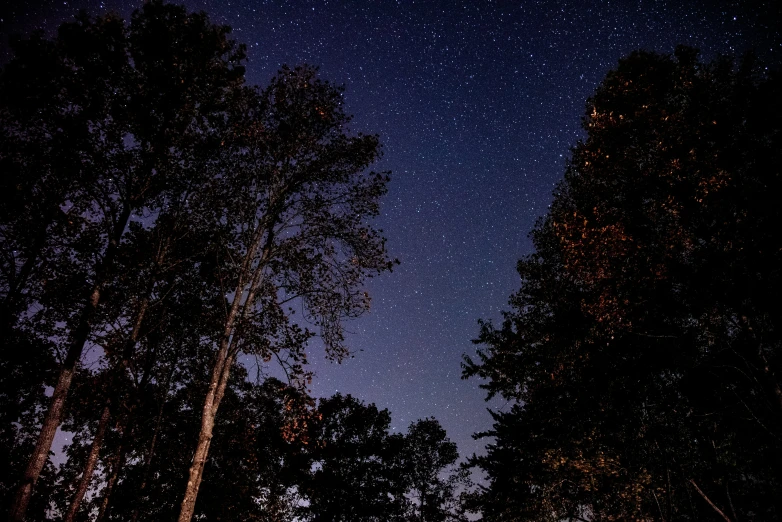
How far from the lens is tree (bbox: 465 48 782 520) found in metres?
10.3

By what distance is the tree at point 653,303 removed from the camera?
10.3 meters

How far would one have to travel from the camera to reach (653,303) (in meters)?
12.0

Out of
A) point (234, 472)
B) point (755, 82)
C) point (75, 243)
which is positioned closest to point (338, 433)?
point (234, 472)

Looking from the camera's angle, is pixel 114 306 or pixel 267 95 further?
pixel 114 306

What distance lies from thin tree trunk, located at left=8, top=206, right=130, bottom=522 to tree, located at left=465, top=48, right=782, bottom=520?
45.1 ft

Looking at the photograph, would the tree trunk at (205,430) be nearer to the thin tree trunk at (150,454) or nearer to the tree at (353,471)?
the thin tree trunk at (150,454)

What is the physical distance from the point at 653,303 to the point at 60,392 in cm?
1747

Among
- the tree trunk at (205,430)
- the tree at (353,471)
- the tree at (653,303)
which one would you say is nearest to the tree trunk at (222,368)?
the tree trunk at (205,430)

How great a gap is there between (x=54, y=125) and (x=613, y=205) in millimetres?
18057

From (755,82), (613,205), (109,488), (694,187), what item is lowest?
(109,488)

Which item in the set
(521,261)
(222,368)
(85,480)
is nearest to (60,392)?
(222,368)

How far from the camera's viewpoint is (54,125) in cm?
1107

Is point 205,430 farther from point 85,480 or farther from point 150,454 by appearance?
point 150,454

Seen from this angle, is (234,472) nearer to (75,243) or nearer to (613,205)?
(75,243)
